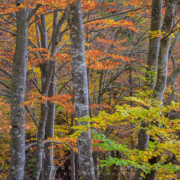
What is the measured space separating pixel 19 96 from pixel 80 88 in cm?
275

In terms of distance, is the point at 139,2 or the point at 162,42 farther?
the point at 139,2

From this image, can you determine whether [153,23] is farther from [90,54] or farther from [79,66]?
[90,54]

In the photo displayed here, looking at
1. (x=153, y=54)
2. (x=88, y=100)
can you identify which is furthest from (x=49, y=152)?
(x=153, y=54)

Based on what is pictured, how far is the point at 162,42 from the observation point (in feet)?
9.80

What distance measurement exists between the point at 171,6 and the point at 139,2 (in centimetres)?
298

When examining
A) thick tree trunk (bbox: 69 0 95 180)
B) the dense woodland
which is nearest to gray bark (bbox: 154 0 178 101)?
the dense woodland

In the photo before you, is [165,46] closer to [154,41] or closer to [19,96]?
[154,41]

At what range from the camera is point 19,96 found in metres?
4.61

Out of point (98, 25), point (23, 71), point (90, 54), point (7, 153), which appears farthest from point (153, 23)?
point (7, 153)

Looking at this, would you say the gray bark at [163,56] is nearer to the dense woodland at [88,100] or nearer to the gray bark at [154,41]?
the dense woodland at [88,100]

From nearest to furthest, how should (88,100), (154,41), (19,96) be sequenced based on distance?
1. (154,41)
2. (19,96)
3. (88,100)

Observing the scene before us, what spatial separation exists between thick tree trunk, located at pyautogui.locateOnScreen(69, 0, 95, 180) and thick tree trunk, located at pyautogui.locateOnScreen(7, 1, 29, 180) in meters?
2.56

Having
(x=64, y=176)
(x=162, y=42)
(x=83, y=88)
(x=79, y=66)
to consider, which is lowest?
(x=64, y=176)

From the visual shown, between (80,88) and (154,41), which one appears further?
(154,41)
